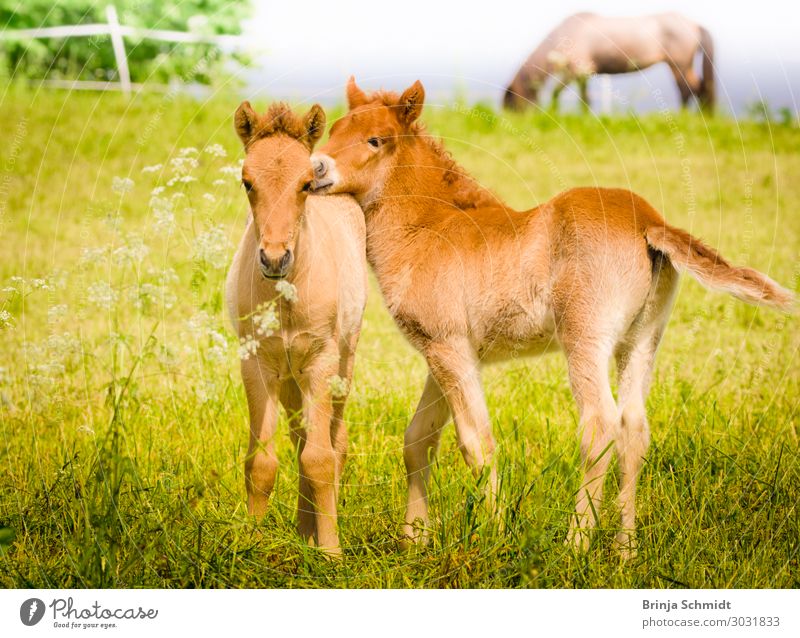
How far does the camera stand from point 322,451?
477 cm

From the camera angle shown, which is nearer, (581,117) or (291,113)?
(291,113)

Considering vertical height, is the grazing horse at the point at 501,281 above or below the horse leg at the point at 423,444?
above

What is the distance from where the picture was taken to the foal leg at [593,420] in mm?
4609

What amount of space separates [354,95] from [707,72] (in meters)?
3.70

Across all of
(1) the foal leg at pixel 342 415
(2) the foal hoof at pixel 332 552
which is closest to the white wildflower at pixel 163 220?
(1) the foal leg at pixel 342 415

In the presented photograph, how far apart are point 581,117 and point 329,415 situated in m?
7.39

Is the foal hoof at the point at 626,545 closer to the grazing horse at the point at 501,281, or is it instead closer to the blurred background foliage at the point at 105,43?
the grazing horse at the point at 501,281

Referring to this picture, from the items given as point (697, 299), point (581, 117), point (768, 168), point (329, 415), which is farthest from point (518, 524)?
point (768, 168)

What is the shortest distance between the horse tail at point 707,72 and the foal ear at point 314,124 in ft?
10.3

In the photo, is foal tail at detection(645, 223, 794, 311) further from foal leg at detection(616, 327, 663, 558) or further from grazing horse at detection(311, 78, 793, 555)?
foal leg at detection(616, 327, 663, 558)

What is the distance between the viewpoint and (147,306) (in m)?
4.73

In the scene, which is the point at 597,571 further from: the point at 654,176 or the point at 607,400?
the point at 654,176

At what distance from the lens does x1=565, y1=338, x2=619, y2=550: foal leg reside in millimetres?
4609

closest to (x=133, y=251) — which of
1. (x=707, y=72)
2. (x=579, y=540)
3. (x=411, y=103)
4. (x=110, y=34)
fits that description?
(x=411, y=103)
